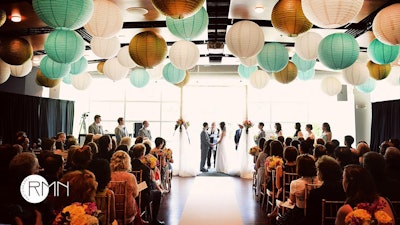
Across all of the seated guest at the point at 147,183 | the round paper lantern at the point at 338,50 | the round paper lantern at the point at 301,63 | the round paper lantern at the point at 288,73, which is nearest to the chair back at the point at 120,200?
the seated guest at the point at 147,183

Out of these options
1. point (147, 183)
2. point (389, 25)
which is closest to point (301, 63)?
point (389, 25)

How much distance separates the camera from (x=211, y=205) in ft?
20.2

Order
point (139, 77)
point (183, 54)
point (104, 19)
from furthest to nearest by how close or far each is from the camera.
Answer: point (139, 77), point (183, 54), point (104, 19)

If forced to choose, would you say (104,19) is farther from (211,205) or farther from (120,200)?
(211,205)

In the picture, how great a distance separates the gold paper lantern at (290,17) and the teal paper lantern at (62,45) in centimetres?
232

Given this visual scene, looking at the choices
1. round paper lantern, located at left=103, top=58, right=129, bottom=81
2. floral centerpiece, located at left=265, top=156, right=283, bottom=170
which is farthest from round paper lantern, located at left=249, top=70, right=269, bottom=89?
round paper lantern, located at left=103, top=58, right=129, bottom=81

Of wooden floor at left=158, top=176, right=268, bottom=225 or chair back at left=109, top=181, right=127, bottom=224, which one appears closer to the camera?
chair back at left=109, top=181, right=127, bottom=224

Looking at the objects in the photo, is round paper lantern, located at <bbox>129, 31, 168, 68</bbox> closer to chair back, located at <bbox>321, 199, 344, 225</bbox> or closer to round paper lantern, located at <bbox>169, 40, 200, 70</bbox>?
round paper lantern, located at <bbox>169, 40, 200, 70</bbox>

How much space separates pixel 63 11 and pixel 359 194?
2.90 m

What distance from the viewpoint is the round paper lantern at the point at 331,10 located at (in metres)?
2.80

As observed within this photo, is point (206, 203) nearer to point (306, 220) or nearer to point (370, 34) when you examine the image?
point (306, 220)

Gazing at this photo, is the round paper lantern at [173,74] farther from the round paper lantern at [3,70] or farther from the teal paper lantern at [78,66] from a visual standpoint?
the round paper lantern at [3,70]

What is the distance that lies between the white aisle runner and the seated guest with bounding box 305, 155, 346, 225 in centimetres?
218

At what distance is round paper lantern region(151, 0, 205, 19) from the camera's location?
2.70 m
